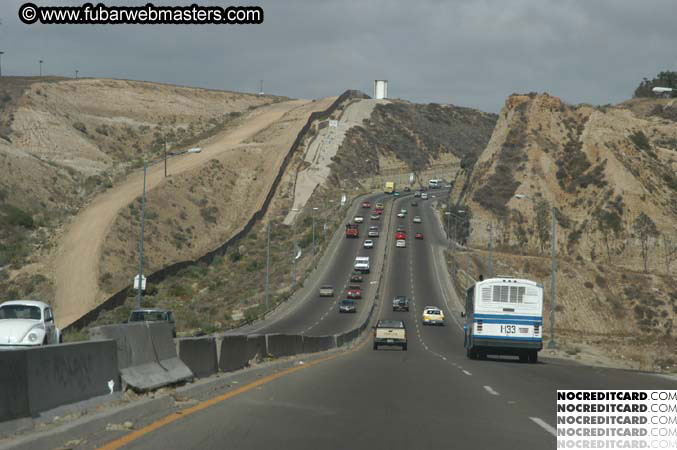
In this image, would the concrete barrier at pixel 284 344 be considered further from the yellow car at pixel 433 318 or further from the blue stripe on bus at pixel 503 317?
the yellow car at pixel 433 318

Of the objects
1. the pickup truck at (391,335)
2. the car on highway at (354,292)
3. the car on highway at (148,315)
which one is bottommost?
the car on highway at (354,292)

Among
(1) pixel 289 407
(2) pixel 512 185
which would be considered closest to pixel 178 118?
(2) pixel 512 185

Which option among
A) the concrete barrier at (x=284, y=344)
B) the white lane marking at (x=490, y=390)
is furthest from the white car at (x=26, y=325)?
the white lane marking at (x=490, y=390)

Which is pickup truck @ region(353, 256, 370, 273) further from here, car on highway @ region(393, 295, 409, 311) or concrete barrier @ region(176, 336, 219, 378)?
concrete barrier @ region(176, 336, 219, 378)

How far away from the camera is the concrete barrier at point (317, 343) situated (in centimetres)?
3352

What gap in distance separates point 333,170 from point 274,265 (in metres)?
53.9

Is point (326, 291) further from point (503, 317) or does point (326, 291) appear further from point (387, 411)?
point (387, 411)

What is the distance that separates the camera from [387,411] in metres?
14.3

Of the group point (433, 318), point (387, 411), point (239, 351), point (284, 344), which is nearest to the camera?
point (387, 411)

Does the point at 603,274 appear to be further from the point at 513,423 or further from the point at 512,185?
the point at 513,423

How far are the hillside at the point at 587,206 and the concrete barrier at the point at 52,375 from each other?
79382mm

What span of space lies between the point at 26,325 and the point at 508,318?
62.1 feet

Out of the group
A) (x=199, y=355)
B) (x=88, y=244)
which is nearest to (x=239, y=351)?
(x=199, y=355)

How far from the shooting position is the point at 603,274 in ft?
343
